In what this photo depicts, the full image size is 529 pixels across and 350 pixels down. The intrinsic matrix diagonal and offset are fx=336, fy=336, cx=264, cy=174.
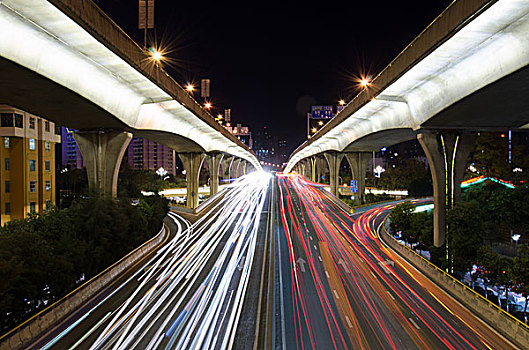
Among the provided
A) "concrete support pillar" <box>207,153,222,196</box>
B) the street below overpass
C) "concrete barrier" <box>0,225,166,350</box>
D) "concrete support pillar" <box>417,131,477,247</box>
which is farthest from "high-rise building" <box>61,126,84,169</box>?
"concrete support pillar" <box>417,131,477,247</box>

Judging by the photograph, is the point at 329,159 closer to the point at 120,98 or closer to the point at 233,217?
the point at 233,217

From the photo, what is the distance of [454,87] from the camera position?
18016 millimetres

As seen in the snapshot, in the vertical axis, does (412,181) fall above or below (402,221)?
above

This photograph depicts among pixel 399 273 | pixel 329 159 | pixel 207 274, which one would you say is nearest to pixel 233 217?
pixel 207 274

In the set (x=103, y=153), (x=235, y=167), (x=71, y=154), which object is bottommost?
(x=103, y=153)

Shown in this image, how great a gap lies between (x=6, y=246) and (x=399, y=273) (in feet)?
68.2

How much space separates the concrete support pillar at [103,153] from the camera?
25094mm

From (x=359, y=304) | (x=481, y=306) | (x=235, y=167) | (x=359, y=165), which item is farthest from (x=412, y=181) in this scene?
(x=235, y=167)

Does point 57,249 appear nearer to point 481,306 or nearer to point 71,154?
point 481,306

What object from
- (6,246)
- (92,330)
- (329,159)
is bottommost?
(92,330)

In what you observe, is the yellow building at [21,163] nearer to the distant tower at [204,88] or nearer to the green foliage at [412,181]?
the distant tower at [204,88]

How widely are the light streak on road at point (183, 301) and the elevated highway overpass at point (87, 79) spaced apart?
26.2ft

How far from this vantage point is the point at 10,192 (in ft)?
129

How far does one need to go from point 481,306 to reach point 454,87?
435 inches
